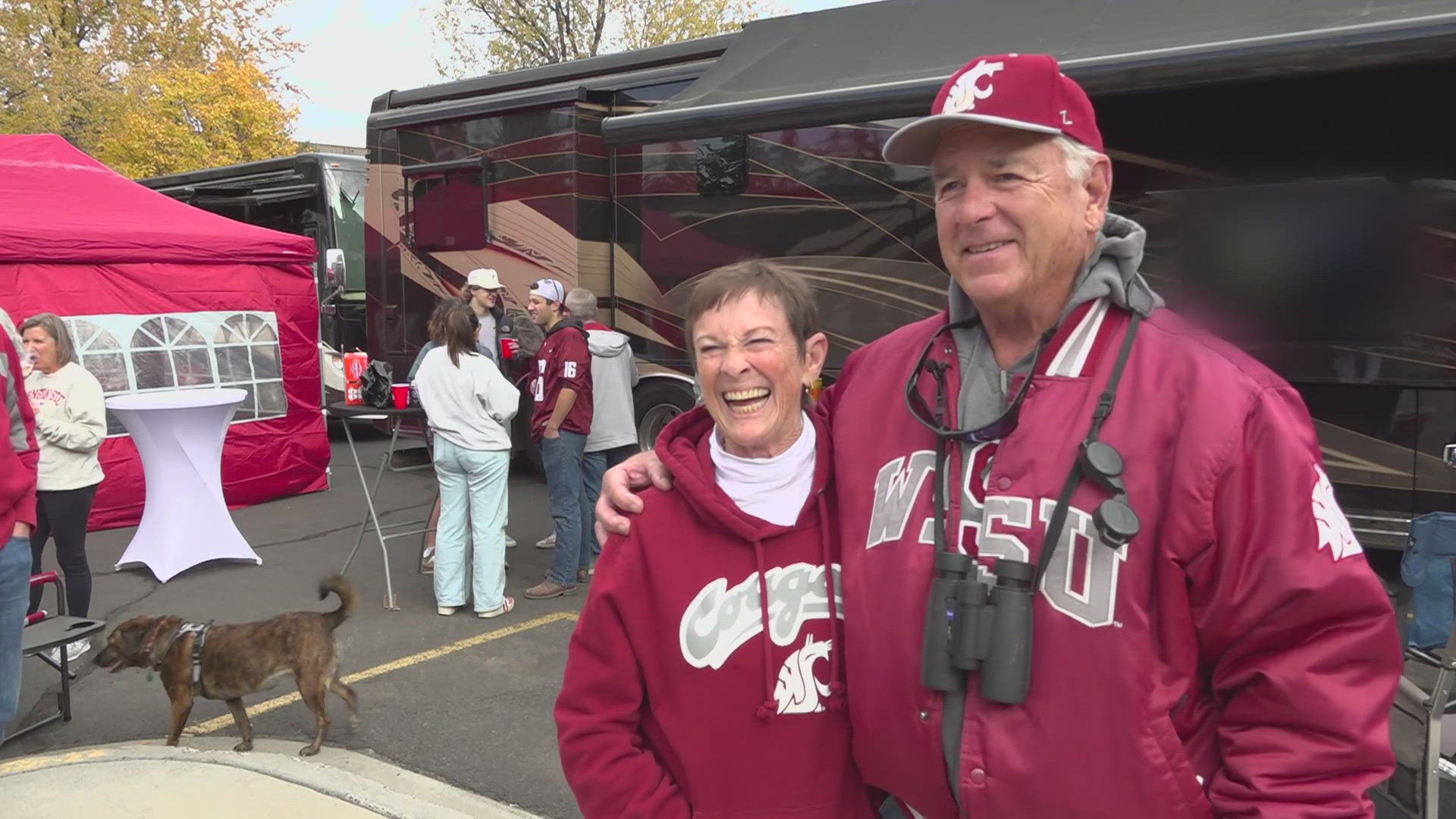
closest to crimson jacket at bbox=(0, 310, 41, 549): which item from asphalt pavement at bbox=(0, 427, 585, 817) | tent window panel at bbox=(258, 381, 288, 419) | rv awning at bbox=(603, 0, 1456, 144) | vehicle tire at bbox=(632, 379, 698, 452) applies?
asphalt pavement at bbox=(0, 427, 585, 817)

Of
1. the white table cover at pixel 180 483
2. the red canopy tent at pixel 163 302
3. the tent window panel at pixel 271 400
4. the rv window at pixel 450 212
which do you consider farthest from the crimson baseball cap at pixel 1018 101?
the tent window panel at pixel 271 400

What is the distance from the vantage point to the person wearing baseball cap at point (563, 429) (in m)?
6.15

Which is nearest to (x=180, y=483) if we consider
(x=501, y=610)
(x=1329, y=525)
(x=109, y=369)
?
(x=109, y=369)

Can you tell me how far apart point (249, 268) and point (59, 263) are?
1.45 m

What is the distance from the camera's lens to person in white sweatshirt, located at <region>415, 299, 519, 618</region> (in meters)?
5.64

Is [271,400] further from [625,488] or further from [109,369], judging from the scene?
[625,488]

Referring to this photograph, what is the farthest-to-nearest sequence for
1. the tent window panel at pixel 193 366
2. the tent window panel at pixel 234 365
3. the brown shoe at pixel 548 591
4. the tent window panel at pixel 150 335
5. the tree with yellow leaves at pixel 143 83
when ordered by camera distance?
the tree with yellow leaves at pixel 143 83 < the tent window panel at pixel 234 365 < the tent window panel at pixel 193 366 < the tent window panel at pixel 150 335 < the brown shoe at pixel 548 591

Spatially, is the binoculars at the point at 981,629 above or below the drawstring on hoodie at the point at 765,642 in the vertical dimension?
above

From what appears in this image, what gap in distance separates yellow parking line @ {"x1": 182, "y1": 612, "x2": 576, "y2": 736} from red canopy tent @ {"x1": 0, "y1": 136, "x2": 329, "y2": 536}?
161 inches

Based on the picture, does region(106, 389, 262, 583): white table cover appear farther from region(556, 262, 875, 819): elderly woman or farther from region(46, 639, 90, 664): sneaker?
region(556, 262, 875, 819): elderly woman

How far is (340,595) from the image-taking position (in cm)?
415

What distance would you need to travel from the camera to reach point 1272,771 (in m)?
1.19

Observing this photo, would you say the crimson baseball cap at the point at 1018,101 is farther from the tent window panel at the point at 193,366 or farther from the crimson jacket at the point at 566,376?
the tent window panel at the point at 193,366

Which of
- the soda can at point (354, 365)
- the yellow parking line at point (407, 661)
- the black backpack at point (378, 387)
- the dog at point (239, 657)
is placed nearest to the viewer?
the dog at point (239, 657)
